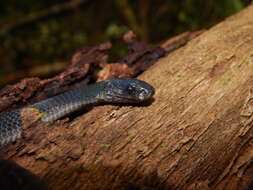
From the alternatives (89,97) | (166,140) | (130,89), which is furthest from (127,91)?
(166,140)

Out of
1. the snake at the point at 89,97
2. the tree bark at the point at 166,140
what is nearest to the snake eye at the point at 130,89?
the snake at the point at 89,97

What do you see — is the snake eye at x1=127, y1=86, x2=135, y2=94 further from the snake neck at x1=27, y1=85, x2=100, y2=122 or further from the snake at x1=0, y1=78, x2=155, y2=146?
the snake neck at x1=27, y1=85, x2=100, y2=122

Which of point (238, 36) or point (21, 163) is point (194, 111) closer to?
point (238, 36)

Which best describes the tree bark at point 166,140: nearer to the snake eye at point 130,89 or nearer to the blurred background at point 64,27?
the snake eye at point 130,89

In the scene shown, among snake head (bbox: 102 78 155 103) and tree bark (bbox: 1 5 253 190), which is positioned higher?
snake head (bbox: 102 78 155 103)

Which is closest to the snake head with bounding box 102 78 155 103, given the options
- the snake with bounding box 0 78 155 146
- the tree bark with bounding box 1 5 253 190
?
the snake with bounding box 0 78 155 146

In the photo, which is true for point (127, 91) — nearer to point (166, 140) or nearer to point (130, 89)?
point (130, 89)
